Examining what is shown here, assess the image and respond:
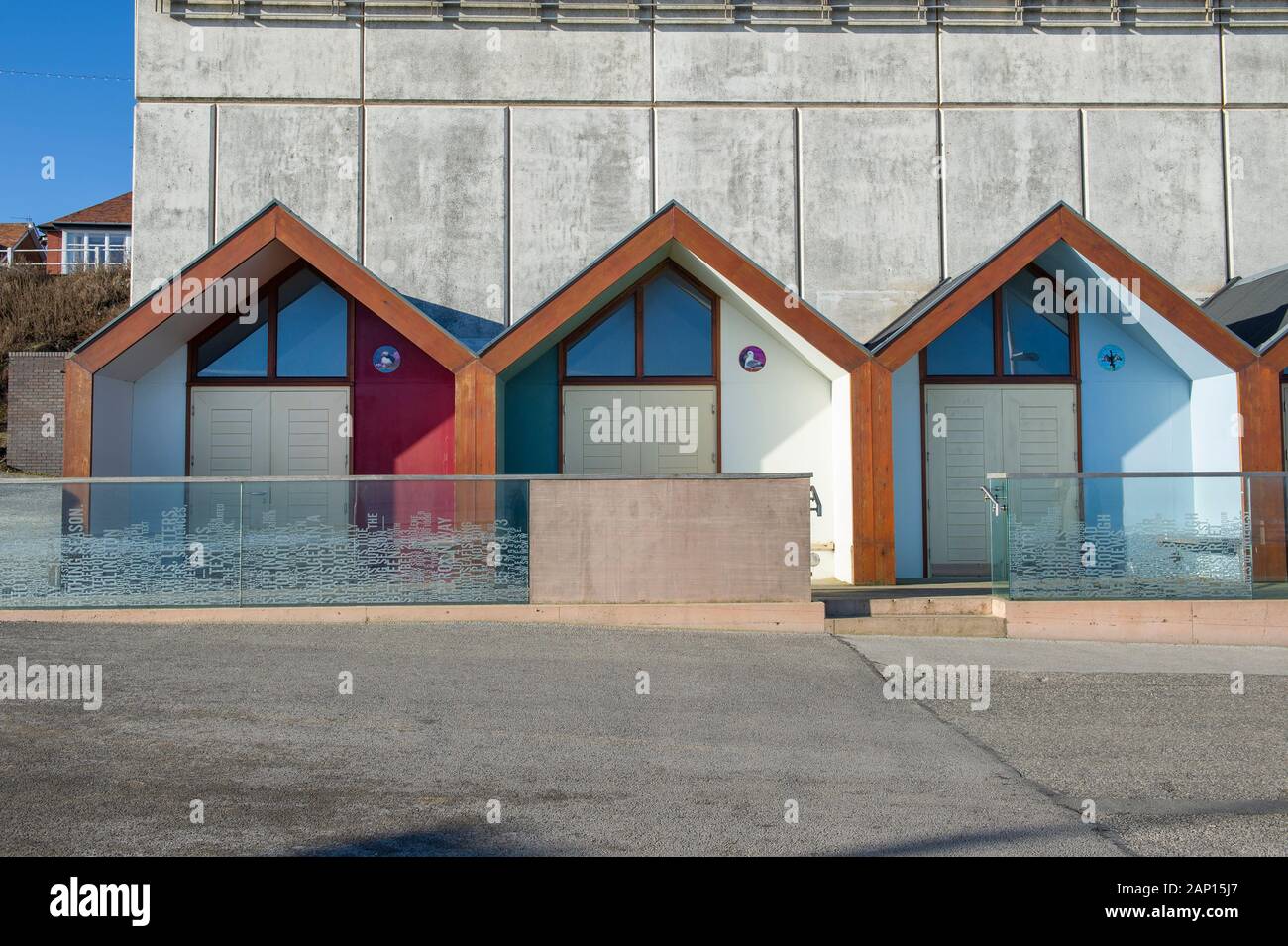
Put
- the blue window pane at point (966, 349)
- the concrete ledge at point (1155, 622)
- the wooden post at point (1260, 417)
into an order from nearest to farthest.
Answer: the concrete ledge at point (1155, 622) → the wooden post at point (1260, 417) → the blue window pane at point (966, 349)

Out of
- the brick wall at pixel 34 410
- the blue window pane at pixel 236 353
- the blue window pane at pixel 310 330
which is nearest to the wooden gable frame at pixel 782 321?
the blue window pane at pixel 310 330

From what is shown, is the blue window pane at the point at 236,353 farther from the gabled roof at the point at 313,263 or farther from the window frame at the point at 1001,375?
the window frame at the point at 1001,375

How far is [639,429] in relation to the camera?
15.3 metres

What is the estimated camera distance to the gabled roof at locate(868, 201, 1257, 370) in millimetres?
13359

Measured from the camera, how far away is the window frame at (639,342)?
49.9ft

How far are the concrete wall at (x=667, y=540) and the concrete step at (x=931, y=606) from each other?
979 millimetres

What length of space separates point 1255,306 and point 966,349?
3907 millimetres

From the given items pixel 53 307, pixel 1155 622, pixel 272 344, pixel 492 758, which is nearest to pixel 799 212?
pixel 272 344

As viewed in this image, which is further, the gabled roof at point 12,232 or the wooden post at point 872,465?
the gabled roof at point 12,232

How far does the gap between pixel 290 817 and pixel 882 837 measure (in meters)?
2.75

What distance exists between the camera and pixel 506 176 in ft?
54.9
